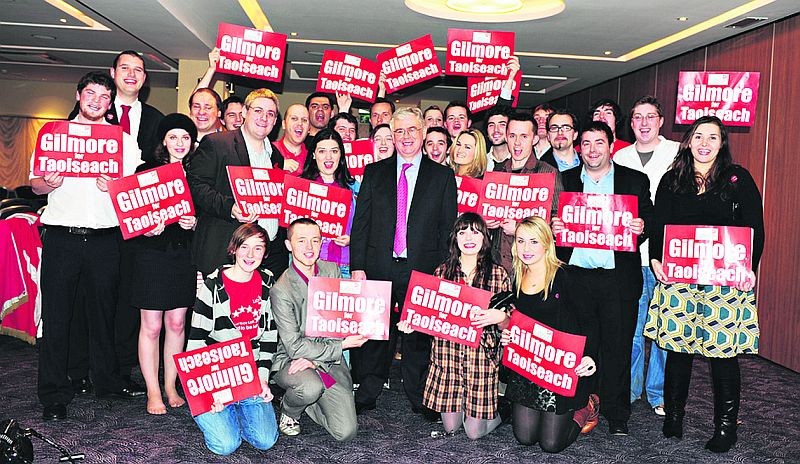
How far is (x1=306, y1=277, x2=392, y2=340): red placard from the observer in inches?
136

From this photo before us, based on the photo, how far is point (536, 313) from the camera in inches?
135

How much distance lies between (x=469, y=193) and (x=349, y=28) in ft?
13.7

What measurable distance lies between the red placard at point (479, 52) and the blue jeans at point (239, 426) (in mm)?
2798

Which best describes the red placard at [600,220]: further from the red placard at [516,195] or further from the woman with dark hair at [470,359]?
the woman with dark hair at [470,359]

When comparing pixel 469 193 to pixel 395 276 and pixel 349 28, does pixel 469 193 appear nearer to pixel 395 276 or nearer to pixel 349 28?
pixel 395 276

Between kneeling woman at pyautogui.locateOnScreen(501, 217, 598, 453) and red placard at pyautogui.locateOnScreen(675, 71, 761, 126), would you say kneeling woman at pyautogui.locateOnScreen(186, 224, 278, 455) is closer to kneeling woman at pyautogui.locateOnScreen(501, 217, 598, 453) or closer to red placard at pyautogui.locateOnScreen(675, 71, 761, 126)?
kneeling woman at pyautogui.locateOnScreen(501, 217, 598, 453)

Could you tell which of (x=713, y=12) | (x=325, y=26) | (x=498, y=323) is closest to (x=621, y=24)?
(x=713, y=12)

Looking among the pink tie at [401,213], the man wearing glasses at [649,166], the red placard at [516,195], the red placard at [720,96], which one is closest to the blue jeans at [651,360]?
the man wearing glasses at [649,166]

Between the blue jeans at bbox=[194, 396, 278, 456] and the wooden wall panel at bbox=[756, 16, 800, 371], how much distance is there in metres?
4.40

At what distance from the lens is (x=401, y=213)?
386 centimetres

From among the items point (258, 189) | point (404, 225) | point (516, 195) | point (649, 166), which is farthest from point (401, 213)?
point (649, 166)

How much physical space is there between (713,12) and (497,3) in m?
1.92

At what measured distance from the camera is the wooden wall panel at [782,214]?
5.90 m

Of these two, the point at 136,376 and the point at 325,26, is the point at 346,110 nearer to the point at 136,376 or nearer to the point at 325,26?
the point at 136,376
